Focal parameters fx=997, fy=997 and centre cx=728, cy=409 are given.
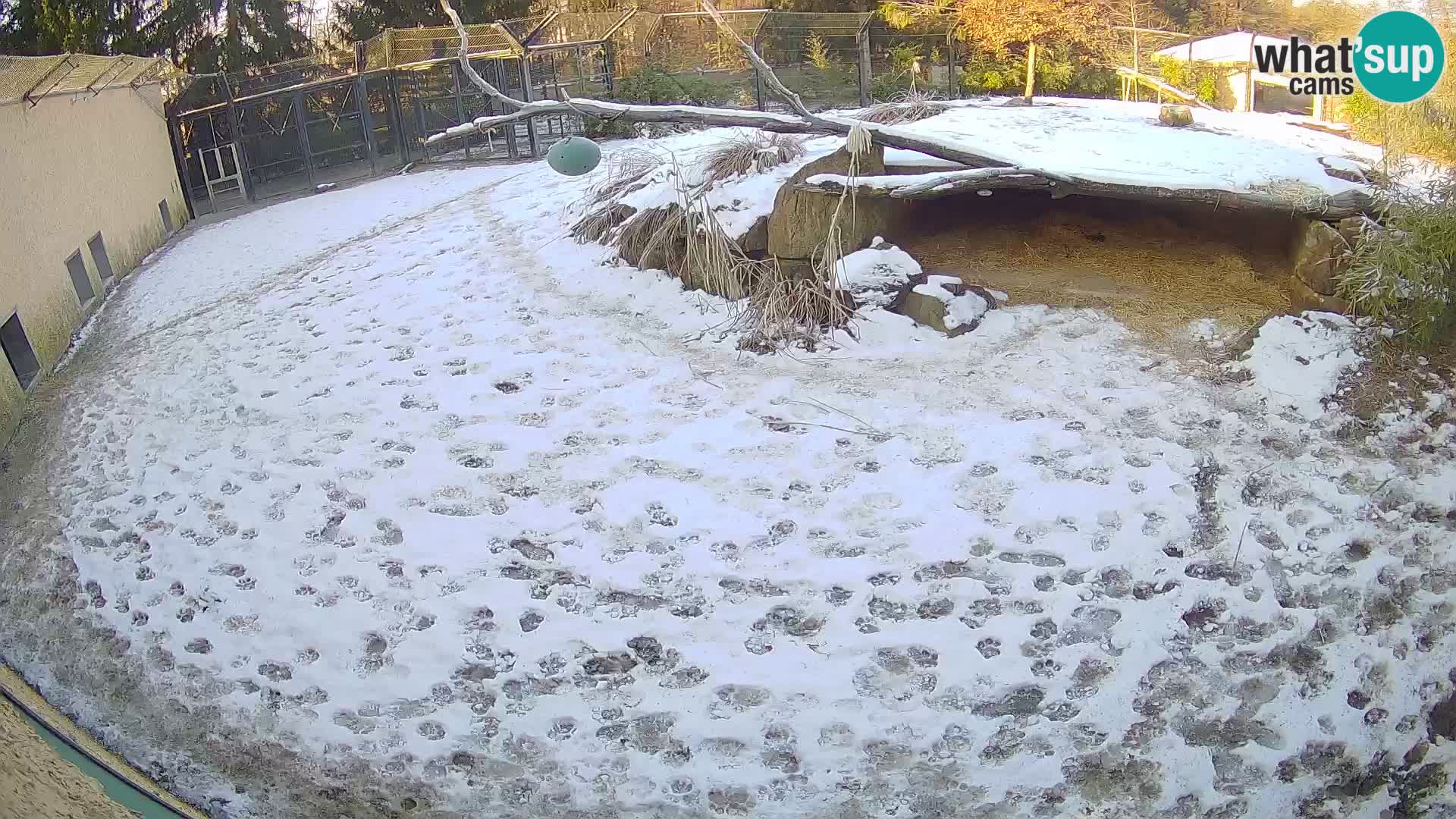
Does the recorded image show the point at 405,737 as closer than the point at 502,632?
Yes

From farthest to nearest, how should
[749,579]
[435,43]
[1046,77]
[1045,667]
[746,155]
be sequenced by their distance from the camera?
[1046,77] → [435,43] → [746,155] → [749,579] → [1045,667]

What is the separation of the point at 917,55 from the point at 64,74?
11.8 metres

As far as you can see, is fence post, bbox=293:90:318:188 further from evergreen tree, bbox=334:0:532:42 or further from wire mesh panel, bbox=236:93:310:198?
evergreen tree, bbox=334:0:532:42

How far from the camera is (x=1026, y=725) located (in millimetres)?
3256

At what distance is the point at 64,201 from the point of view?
23.5ft

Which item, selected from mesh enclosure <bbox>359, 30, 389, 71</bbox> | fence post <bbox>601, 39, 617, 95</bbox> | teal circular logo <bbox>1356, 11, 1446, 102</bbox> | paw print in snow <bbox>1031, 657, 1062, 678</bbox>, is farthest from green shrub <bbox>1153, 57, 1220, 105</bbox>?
paw print in snow <bbox>1031, 657, 1062, 678</bbox>

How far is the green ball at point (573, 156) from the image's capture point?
5320 millimetres

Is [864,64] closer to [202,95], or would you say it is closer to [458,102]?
[458,102]

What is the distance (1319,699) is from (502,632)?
2.82m

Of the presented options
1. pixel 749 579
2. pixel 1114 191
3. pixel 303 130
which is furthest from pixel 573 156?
pixel 303 130

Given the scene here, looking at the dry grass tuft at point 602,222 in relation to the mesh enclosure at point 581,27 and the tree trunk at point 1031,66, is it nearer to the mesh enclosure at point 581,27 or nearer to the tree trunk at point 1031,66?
the mesh enclosure at point 581,27

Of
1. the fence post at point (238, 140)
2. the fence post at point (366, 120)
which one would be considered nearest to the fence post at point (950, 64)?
the fence post at point (366, 120)

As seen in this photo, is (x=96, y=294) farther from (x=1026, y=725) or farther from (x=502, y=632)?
(x=1026, y=725)

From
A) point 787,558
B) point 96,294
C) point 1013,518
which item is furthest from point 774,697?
point 96,294
